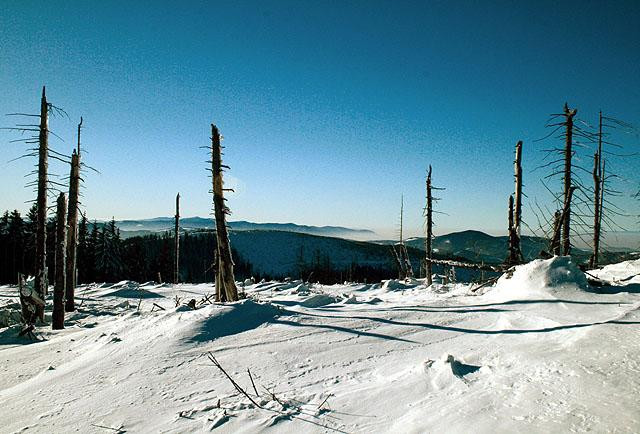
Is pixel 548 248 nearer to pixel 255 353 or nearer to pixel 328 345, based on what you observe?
pixel 328 345

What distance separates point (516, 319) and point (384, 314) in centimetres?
173

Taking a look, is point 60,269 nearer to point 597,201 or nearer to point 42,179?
point 42,179

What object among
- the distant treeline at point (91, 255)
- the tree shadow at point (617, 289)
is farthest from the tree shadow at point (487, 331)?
the distant treeline at point (91, 255)

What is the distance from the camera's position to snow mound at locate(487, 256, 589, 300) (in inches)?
216

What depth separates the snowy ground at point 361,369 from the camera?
8.07ft

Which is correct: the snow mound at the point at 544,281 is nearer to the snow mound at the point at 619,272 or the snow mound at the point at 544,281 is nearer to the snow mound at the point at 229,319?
the snow mound at the point at 619,272

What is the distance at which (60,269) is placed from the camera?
10180mm

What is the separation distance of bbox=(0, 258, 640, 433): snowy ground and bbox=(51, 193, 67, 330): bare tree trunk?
3.74m

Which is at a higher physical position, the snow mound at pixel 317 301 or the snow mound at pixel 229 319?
the snow mound at pixel 229 319

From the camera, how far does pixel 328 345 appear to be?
416 cm

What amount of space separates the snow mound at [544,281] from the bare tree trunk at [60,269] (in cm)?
1049

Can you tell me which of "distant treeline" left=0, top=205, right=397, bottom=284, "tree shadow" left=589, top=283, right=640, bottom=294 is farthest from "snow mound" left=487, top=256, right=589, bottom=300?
"distant treeline" left=0, top=205, right=397, bottom=284

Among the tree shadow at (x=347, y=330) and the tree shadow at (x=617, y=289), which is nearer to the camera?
the tree shadow at (x=347, y=330)

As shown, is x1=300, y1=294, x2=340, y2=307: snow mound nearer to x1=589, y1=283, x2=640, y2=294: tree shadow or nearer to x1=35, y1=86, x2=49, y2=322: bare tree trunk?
x1=589, y1=283, x2=640, y2=294: tree shadow
